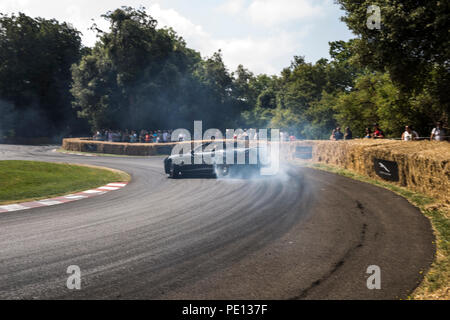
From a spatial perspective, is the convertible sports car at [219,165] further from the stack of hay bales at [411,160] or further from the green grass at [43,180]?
the stack of hay bales at [411,160]

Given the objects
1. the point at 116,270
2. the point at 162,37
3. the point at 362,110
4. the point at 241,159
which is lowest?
the point at 116,270

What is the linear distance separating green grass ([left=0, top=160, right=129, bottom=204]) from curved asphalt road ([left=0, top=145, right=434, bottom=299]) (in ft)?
7.64

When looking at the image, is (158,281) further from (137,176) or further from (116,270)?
(137,176)

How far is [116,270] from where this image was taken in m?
4.45

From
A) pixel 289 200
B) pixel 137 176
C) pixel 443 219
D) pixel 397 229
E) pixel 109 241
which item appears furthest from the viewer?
pixel 137 176

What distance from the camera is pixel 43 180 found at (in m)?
12.7

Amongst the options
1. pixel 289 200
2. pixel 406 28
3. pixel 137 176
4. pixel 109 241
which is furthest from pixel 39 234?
pixel 406 28

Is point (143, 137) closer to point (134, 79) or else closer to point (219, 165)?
point (134, 79)

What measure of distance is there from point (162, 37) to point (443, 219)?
4385 cm

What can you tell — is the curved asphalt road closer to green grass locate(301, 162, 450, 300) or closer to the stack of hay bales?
green grass locate(301, 162, 450, 300)

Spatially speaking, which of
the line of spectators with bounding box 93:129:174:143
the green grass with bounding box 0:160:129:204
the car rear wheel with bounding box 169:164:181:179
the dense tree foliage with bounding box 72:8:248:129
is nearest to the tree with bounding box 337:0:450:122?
the car rear wheel with bounding box 169:164:181:179

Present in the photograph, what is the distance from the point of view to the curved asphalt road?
3912mm

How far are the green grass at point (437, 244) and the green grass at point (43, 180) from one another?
10153 millimetres

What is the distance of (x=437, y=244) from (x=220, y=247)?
3.38 meters
